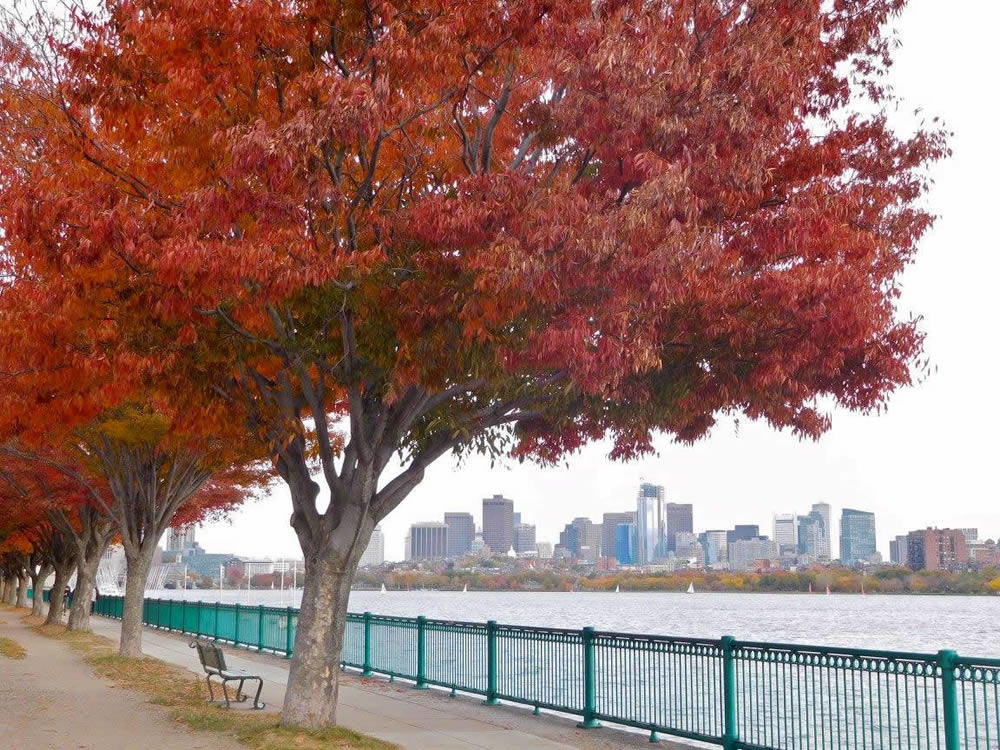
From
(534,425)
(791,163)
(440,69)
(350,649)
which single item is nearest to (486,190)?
(440,69)

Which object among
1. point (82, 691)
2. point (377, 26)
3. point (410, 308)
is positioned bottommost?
point (82, 691)

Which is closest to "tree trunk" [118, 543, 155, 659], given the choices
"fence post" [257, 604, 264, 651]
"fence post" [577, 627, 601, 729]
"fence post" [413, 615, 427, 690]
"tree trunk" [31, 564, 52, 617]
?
"fence post" [257, 604, 264, 651]

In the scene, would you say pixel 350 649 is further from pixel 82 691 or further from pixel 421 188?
pixel 421 188

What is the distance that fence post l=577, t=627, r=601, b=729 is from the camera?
14.3 meters

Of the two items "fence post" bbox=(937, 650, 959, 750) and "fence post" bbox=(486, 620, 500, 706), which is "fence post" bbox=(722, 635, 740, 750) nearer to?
"fence post" bbox=(937, 650, 959, 750)

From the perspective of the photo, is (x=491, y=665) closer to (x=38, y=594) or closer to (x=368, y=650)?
(x=368, y=650)

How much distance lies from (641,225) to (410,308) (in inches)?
109

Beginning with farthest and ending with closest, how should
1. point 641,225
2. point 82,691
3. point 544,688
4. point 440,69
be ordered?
point 82,691 → point 544,688 → point 440,69 → point 641,225

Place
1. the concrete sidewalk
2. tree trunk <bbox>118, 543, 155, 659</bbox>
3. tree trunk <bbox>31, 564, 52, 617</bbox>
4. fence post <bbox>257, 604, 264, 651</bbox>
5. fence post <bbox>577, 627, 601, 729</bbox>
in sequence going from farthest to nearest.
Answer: tree trunk <bbox>31, 564, 52, 617</bbox>, fence post <bbox>257, 604, 264, 651</bbox>, tree trunk <bbox>118, 543, 155, 659</bbox>, fence post <bbox>577, 627, 601, 729</bbox>, the concrete sidewalk

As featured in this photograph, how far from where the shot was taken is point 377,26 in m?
11.2

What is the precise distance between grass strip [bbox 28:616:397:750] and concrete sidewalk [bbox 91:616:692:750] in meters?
0.77

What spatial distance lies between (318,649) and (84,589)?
26.9 m

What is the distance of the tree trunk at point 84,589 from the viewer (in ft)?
119

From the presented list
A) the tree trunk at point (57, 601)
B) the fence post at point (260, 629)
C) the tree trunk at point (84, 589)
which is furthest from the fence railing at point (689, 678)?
the tree trunk at point (57, 601)
